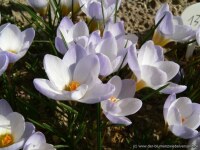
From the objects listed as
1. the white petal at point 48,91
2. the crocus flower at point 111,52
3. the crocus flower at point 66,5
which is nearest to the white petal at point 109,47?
the crocus flower at point 111,52

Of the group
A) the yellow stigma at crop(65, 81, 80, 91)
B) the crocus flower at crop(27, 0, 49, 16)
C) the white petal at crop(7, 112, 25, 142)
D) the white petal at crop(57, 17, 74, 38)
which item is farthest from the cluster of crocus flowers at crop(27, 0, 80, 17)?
the white petal at crop(7, 112, 25, 142)

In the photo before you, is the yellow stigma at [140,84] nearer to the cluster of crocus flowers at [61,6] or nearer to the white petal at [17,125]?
the white petal at [17,125]

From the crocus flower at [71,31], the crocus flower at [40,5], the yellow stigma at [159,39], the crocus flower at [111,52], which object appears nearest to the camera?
the crocus flower at [111,52]

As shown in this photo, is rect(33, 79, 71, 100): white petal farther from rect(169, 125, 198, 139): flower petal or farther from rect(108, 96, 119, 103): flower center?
rect(169, 125, 198, 139): flower petal

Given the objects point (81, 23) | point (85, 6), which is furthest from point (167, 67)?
point (85, 6)

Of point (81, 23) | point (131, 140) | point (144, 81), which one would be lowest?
point (131, 140)

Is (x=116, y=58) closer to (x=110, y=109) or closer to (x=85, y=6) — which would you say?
(x=110, y=109)
